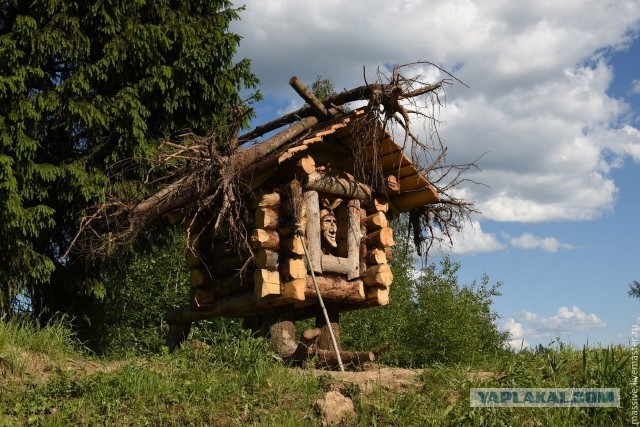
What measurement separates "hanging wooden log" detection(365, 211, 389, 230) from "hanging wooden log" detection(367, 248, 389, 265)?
368mm

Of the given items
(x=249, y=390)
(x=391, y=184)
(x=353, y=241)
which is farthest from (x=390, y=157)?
(x=249, y=390)

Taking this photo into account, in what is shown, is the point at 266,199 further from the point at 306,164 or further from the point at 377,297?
the point at 377,297

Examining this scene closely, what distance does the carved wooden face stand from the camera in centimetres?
1038

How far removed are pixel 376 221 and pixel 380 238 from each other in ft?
0.93

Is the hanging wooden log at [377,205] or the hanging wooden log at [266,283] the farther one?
the hanging wooden log at [377,205]

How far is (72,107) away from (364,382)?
762 cm

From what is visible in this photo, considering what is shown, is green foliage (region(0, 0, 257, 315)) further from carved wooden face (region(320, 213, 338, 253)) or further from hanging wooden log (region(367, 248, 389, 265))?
hanging wooden log (region(367, 248, 389, 265))

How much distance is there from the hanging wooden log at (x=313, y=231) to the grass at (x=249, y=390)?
5.75 feet

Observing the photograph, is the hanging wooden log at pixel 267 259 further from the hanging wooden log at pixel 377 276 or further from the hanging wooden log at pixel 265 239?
the hanging wooden log at pixel 377 276

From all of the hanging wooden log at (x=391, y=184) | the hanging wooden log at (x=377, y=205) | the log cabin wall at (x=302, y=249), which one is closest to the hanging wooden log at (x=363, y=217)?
the log cabin wall at (x=302, y=249)

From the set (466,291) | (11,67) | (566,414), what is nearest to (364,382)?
(566,414)

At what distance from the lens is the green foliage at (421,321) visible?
21391 mm

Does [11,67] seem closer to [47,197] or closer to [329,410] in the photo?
[47,197]

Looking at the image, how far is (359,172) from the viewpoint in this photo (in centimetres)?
1071
